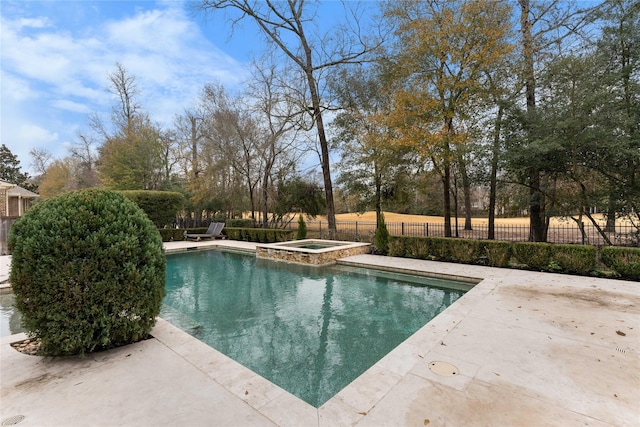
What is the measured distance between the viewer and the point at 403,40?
1032cm

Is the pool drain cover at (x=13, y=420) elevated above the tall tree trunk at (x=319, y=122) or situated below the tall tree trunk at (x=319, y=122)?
below

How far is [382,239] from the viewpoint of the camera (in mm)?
9922

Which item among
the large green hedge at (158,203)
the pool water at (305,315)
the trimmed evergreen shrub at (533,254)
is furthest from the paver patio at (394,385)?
the large green hedge at (158,203)

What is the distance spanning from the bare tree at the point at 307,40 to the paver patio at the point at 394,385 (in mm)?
10076

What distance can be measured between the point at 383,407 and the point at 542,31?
12.7m

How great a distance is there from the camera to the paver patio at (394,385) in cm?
203

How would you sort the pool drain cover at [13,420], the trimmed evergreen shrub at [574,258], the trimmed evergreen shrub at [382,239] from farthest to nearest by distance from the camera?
the trimmed evergreen shrub at [382,239]
the trimmed evergreen shrub at [574,258]
the pool drain cover at [13,420]

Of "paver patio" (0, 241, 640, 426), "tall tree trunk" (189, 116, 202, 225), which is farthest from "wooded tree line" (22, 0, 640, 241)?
"paver patio" (0, 241, 640, 426)

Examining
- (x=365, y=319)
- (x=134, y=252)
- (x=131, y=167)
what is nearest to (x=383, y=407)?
(x=365, y=319)

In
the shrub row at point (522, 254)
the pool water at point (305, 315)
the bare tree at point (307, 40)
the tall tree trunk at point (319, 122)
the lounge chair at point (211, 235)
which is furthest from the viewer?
the lounge chair at point (211, 235)

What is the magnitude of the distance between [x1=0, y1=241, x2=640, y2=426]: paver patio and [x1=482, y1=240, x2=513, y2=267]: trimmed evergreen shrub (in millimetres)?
3906

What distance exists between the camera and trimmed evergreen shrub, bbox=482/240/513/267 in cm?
765

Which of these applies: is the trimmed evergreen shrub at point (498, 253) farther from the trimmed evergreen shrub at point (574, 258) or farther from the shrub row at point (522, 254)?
the trimmed evergreen shrub at point (574, 258)

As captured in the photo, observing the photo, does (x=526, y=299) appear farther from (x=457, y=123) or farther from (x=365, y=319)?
(x=457, y=123)
